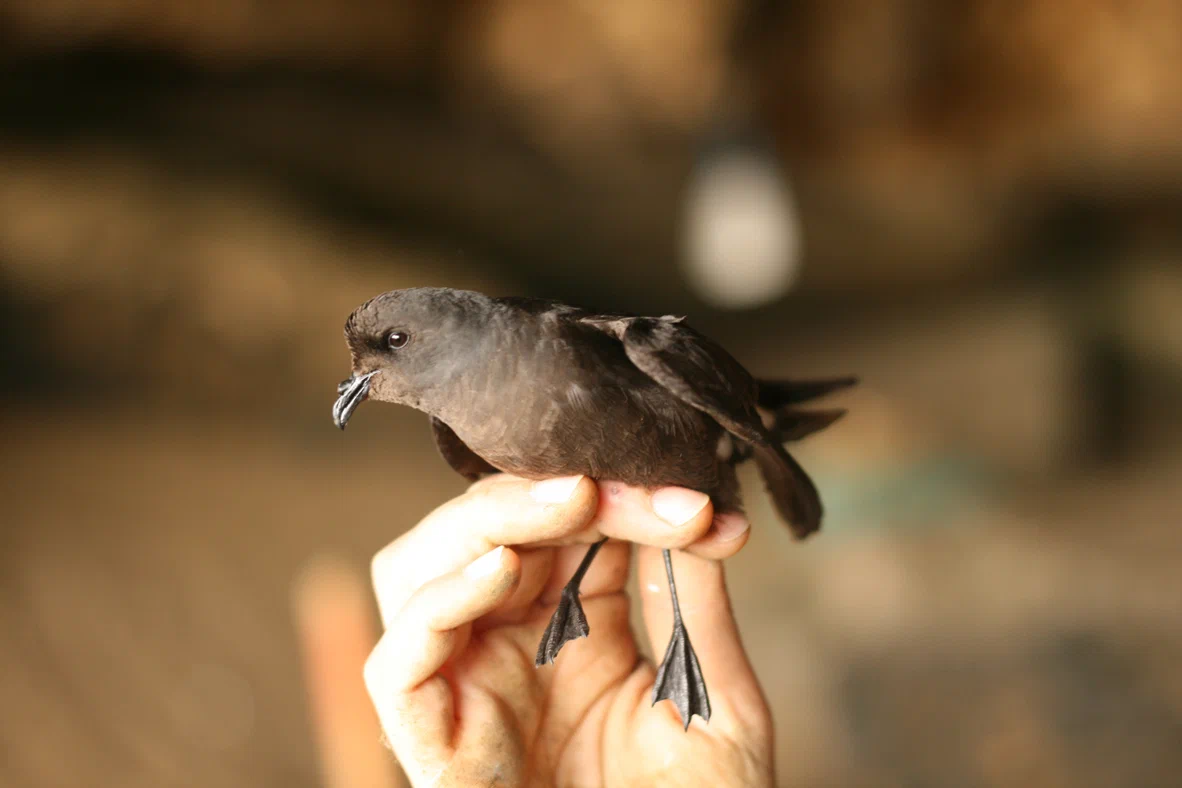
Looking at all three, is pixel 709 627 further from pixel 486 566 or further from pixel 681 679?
pixel 486 566

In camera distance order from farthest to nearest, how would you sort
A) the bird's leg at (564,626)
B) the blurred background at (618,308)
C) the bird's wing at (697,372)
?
the blurred background at (618,308), the bird's leg at (564,626), the bird's wing at (697,372)

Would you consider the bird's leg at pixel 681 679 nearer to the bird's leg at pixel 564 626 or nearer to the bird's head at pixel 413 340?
the bird's leg at pixel 564 626

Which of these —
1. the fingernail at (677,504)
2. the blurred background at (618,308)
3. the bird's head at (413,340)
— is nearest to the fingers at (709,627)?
the fingernail at (677,504)

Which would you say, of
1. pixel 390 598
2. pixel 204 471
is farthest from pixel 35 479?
pixel 390 598

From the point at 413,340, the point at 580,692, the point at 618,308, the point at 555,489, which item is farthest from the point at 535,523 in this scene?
the point at 618,308

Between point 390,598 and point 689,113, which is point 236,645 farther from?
point 689,113

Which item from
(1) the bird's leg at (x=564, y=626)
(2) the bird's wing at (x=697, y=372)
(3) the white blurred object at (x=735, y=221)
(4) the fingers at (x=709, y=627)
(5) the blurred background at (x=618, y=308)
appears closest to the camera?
(2) the bird's wing at (x=697, y=372)
